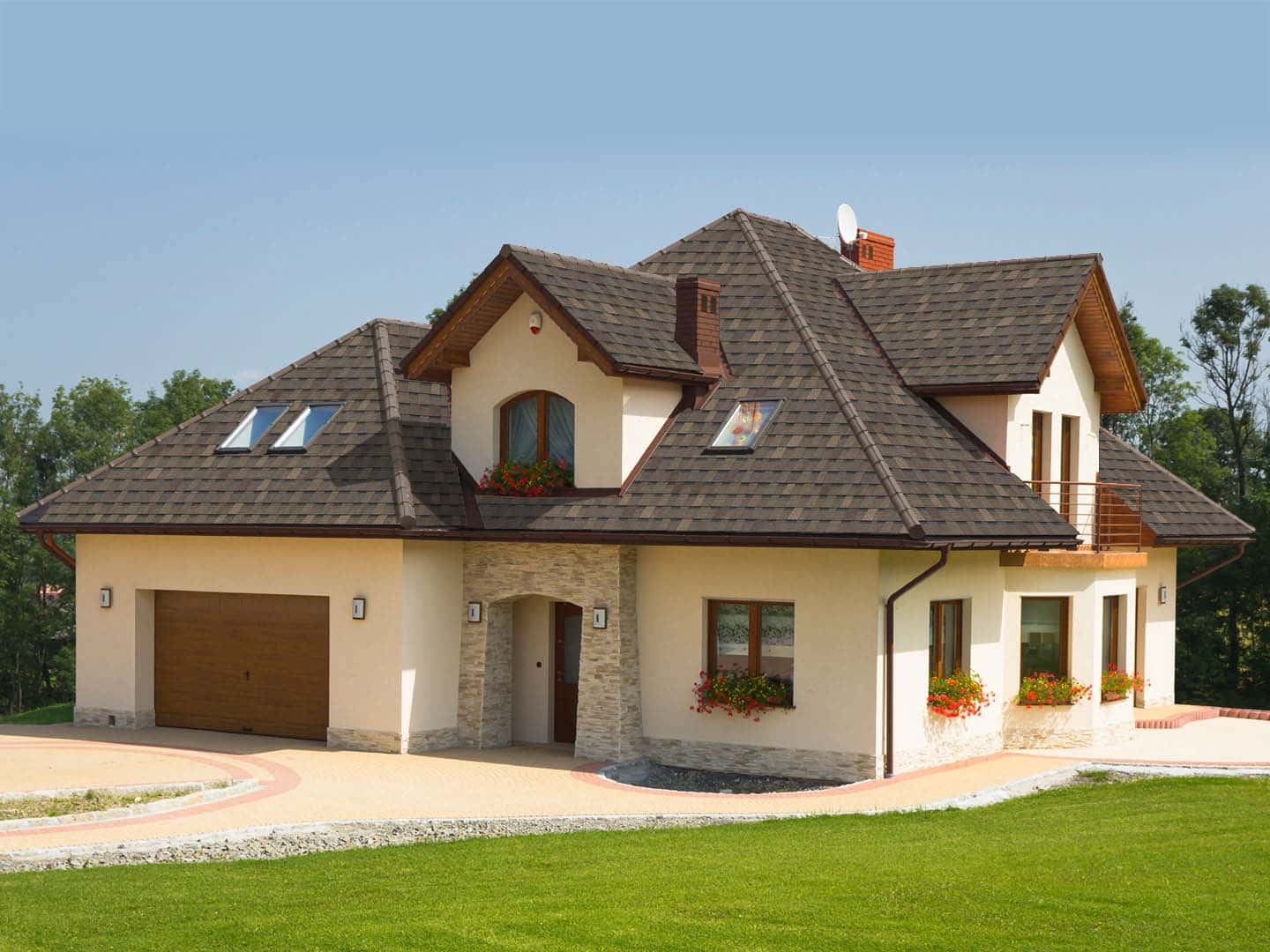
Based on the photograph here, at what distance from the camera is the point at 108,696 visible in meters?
25.6

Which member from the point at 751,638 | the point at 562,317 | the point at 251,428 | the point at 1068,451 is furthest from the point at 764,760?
the point at 251,428

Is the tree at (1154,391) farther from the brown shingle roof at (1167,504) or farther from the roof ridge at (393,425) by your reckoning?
the roof ridge at (393,425)

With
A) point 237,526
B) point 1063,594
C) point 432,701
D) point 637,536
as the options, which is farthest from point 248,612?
point 1063,594

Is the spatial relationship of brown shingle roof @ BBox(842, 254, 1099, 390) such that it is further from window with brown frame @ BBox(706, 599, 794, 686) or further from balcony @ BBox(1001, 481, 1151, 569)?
window with brown frame @ BBox(706, 599, 794, 686)

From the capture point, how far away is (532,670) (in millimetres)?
24203

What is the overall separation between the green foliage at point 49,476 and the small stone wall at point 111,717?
31.6 metres

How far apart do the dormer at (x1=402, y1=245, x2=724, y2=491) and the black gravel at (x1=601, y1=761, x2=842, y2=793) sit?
403cm

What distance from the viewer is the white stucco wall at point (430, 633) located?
2305 cm

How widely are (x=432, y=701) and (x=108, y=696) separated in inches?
234

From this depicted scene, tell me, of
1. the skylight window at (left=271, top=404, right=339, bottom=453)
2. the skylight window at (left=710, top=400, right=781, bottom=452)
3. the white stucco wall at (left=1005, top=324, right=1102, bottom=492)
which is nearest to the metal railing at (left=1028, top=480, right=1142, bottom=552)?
the white stucco wall at (left=1005, top=324, right=1102, bottom=492)

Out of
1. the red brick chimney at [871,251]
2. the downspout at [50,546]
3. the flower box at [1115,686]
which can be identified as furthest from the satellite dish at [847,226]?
the downspout at [50,546]

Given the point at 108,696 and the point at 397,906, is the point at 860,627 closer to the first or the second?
the point at 397,906

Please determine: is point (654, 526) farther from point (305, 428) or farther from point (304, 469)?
point (305, 428)

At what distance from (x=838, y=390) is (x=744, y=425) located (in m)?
1.43
